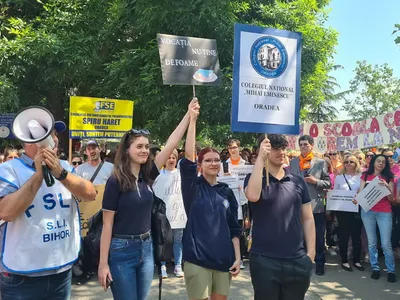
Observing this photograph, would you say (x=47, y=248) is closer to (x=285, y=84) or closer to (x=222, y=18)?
(x=285, y=84)

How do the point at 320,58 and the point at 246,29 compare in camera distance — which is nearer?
the point at 246,29

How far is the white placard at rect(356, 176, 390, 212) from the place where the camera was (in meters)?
5.66

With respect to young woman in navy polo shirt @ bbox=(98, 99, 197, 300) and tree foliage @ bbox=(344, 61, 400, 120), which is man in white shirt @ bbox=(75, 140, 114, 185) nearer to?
young woman in navy polo shirt @ bbox=(98, 99, 197, 300)

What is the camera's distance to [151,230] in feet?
9.87

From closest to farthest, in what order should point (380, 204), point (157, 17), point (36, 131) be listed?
point (36, 131)
point (380, 204)
point (157, 17)

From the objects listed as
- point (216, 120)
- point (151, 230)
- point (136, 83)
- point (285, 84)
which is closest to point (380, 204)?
point (285, 84)

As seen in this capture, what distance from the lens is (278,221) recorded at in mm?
2854

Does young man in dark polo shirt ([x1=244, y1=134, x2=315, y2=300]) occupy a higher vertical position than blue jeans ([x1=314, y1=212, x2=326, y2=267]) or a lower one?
higher

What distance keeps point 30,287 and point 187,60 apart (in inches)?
96.8

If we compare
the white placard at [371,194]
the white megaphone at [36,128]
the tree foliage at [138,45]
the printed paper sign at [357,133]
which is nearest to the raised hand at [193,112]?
the white megaphone at [36,128]

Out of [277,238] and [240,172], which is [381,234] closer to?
[240,172]

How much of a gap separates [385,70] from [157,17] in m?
36.2

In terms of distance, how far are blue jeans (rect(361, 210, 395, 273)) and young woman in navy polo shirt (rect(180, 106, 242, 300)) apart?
3.59 m

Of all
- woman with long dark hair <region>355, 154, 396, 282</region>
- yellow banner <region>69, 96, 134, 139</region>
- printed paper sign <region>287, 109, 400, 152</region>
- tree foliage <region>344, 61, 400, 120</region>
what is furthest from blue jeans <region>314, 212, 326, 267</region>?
tree foliage <region>344, 61, 400, 120</region>
